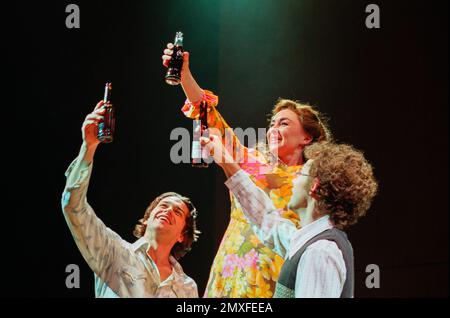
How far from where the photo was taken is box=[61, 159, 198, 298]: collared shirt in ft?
6.67

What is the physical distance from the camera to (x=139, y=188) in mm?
2662

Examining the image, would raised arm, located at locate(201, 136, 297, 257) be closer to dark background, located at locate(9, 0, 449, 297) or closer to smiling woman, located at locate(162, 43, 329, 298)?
smiling woman, located at locate(162, 43, 329, 298)

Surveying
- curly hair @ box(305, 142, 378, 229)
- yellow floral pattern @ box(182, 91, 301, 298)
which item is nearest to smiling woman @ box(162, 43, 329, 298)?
yellow floral pattern @ box(182, 91, 301, 298)

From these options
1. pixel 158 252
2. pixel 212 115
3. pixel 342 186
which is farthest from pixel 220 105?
pixel 342 186

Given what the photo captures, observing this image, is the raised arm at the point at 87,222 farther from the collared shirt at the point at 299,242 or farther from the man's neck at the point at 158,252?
the collared shirt at the point at 299,242

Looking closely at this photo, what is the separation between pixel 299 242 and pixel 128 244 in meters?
0.68

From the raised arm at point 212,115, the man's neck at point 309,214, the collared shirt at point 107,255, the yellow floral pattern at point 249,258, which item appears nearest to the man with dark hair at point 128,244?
the collared shirt at point 107,255

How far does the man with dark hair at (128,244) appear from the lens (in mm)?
2041

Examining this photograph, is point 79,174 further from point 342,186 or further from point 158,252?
point 342,186

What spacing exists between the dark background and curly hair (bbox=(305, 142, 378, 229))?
0.86 metres
